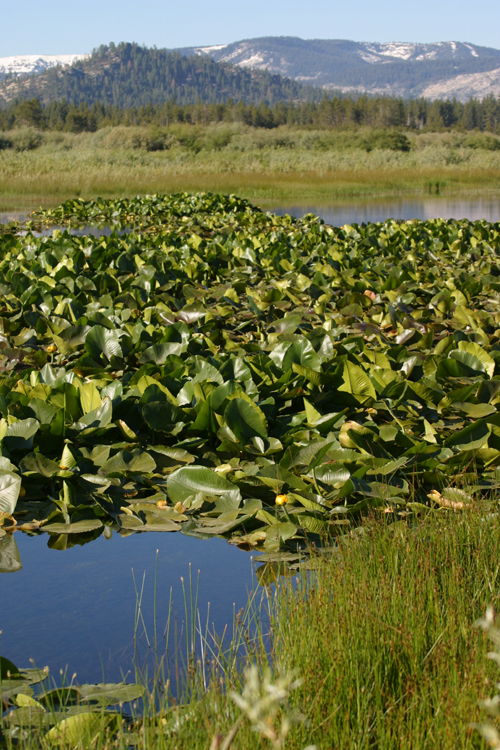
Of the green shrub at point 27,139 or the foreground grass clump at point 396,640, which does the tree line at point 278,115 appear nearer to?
the green shrub at point 27,139

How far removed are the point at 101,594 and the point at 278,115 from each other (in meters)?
88.8

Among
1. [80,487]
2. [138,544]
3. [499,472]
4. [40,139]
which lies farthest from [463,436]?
[40,139]

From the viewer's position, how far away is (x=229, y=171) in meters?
26.0

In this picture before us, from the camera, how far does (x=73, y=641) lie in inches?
68.2

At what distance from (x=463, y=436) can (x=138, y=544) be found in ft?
4.12

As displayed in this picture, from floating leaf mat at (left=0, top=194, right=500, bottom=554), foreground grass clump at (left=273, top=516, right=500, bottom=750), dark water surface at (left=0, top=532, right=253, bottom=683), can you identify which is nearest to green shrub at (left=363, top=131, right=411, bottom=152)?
floating leaf mat at (left=0, top=194, right=500, bottom=554)

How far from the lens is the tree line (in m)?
69.6

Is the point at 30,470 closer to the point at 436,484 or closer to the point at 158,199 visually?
the point at 436,484

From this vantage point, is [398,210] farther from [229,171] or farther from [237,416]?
[237,416]

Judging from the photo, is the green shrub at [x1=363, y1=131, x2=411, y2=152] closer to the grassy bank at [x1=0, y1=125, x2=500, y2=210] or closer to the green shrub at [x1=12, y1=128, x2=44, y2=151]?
the grassy bank at [x1=0, y1=125, x2=500, y2=210]

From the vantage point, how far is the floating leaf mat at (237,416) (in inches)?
92.3

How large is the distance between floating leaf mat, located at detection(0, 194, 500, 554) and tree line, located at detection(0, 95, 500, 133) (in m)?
57.0

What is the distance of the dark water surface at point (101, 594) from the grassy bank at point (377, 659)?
0.24 metres

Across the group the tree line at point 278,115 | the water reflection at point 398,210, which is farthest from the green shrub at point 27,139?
the water reflection at point 398,210
